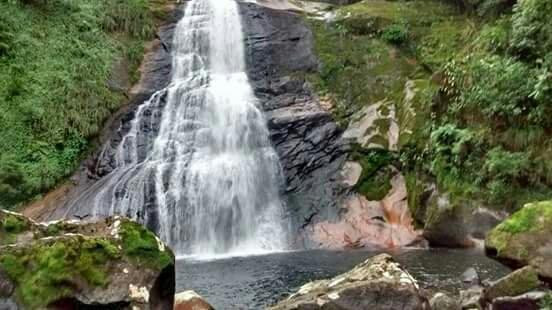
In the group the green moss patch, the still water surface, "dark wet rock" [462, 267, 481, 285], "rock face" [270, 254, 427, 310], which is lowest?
the still water surface

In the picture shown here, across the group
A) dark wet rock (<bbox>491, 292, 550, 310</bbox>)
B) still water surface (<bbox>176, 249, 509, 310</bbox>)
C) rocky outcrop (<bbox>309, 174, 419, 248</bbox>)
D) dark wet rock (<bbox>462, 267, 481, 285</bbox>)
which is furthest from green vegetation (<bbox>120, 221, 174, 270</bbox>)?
rocky outcrop (<bbox>309, 174, 419, 248</bbox>)

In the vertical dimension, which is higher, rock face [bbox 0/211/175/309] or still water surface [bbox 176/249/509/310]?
rock face [bbox 0/211/175/309]

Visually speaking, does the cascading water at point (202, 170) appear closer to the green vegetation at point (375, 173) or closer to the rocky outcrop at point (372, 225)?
the rocky outcrop at point (372, 225)

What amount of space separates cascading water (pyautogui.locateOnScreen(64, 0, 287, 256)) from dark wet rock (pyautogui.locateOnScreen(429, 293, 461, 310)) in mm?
7402

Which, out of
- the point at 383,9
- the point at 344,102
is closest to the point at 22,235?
the point at 344,102

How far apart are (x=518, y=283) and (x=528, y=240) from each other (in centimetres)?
51

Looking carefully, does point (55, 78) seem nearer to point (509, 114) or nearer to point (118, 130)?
point (118, 130)

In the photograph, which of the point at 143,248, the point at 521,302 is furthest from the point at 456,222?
the point at 143,248

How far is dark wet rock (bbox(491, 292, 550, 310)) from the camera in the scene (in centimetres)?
615

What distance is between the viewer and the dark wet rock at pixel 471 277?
945cm

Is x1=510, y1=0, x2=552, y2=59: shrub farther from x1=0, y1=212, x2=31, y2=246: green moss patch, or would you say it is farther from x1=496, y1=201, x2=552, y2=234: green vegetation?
x1=0, y1=212, x2=31, y2=246: green moss patch

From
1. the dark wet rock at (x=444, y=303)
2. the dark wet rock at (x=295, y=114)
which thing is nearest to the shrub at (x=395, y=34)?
the dark wet rock at (x=295, y=114)

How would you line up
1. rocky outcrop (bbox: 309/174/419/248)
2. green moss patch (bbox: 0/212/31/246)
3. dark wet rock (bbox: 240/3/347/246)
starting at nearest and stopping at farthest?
green moss patch (bbox: 0/212/31/246)
rocky outcrop (bbox: 309/174/419/248)
dark wet rock (bbox: 240/3/347/246)

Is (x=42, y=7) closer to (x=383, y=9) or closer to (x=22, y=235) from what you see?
(x=383, y=9)
